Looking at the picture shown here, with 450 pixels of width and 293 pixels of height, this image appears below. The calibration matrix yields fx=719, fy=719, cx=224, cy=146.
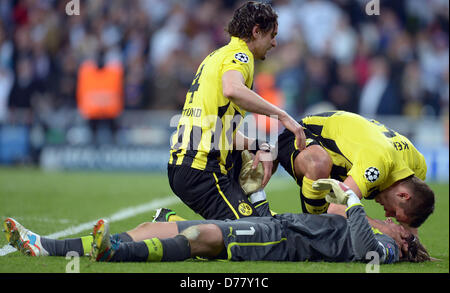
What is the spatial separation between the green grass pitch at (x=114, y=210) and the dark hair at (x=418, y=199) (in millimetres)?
374

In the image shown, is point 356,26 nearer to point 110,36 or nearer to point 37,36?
point 110,36

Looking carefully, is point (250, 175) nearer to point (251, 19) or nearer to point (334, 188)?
point (334, 188)

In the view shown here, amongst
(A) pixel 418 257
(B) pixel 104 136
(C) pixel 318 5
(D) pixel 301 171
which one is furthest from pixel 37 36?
(A) pixel 418 257

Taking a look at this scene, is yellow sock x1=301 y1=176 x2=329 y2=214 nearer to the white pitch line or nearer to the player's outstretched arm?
the player's outstretched arm

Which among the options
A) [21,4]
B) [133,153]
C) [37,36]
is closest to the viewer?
[133,153]

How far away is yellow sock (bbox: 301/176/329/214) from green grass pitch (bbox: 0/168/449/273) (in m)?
0.80

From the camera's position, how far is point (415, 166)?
5.57 m

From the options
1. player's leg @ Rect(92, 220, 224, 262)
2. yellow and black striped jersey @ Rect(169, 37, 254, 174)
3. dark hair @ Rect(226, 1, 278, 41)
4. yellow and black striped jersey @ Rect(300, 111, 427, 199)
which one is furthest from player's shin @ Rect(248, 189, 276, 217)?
dark hair @ Rect(226, 1, 278, 41)

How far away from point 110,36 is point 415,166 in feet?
35.7

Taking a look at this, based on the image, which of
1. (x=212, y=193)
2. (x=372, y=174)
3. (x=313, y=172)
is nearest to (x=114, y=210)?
(x=212, y=193)

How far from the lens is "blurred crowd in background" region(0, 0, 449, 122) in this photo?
13.5 metres

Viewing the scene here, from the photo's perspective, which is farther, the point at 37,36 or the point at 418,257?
the point at 37,36

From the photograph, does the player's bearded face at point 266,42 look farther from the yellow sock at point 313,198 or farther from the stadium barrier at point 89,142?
the stadium barrier at point 89,142

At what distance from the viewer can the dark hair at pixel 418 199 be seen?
17.0 feet
